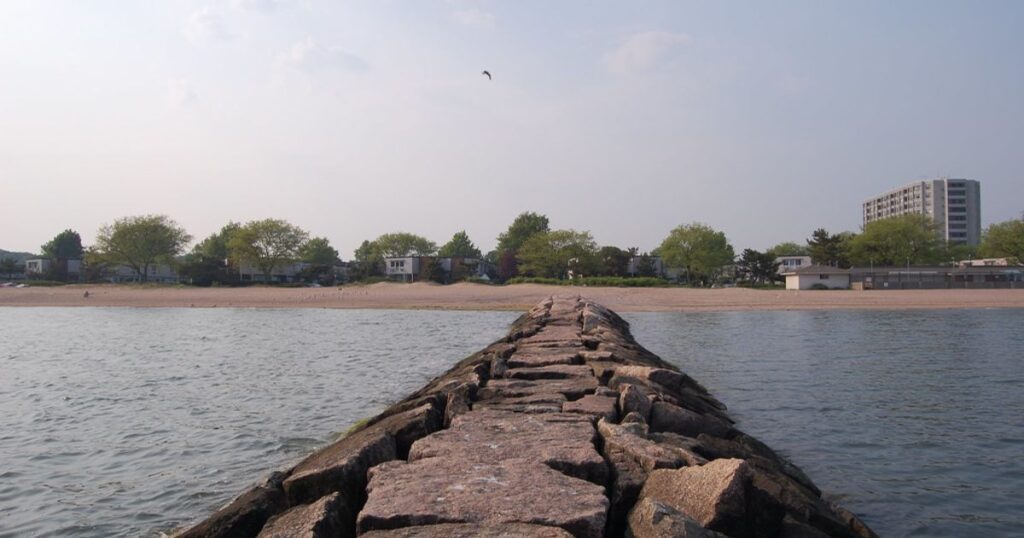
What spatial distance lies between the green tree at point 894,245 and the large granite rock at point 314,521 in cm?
7020

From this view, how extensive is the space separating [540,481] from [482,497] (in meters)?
0.35

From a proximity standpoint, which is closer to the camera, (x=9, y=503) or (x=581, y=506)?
(x=581, y=506)

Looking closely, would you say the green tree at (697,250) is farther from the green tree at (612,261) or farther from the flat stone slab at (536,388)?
the flat stone slab at (536,388)

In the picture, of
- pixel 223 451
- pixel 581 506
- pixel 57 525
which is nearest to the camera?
pixel 581 506

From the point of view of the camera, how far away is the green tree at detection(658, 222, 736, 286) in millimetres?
64500

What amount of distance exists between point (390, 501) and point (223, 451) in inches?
203

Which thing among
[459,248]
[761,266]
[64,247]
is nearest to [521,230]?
[459,248]

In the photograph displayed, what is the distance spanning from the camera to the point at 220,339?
2328 cm

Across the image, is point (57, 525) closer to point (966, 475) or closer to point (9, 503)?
point (9, 503)

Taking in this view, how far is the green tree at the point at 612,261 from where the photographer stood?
2633 inches

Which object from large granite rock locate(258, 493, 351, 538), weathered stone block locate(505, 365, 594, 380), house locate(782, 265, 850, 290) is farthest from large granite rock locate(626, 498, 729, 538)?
house locate(782, 265, 850, 290)

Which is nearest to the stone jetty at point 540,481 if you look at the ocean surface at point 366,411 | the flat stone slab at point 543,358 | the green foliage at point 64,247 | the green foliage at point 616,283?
the ocean surface at point 366,411

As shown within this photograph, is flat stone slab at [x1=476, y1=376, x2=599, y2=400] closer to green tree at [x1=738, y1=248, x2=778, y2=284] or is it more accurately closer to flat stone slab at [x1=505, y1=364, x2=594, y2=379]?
flat stone slab at [x1=505, y1=364, x2=594, y2=379]

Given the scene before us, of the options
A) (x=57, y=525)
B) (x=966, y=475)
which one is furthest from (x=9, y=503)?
(x=966, y=475)
